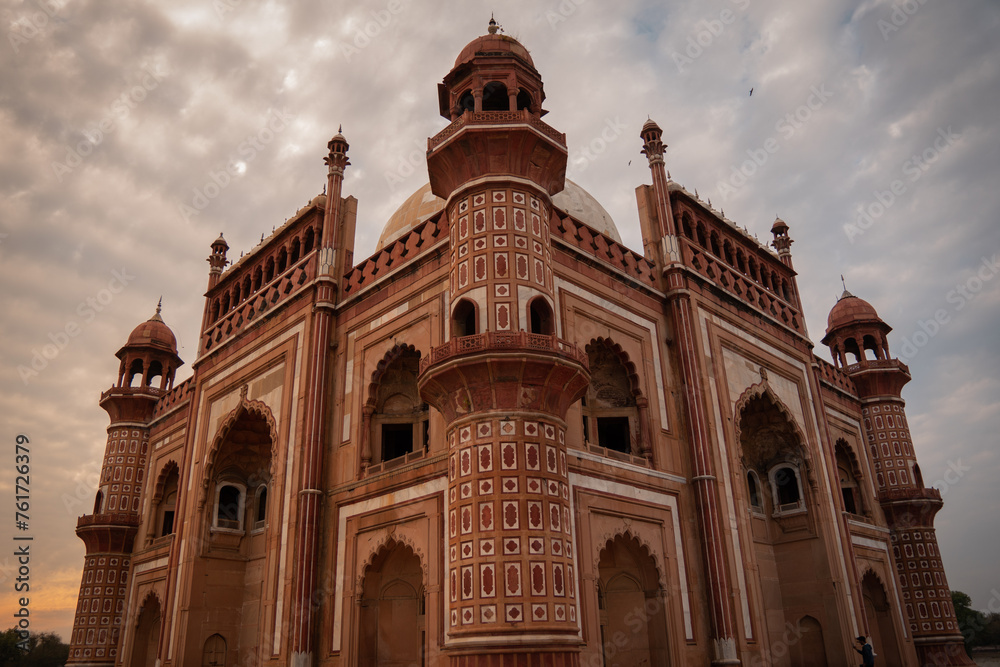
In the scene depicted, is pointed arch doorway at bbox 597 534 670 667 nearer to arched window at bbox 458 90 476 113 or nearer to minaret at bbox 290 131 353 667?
minaret at bbox 290 131 353 667

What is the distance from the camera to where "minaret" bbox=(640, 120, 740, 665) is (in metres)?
13.6

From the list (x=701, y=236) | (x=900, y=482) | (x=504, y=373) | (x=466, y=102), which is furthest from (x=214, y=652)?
(x=900, y=482)

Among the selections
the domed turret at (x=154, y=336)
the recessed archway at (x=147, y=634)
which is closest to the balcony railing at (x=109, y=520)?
the recessed archway at (x=147, y=634)

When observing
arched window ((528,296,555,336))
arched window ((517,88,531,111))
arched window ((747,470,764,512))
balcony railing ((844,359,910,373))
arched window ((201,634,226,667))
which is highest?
arched window ((517,88,531,111))

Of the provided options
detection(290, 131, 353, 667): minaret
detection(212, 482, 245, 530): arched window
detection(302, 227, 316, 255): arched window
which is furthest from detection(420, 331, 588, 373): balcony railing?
detection(212, 482, 245, 530): arched window

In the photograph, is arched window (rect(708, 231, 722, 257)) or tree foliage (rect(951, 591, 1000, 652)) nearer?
arched window (rect(708, 231, 722, 257))

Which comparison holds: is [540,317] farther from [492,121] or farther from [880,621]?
[880,621]

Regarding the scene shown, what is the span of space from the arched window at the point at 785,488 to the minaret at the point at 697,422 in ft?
14.6

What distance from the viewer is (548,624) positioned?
34.0 ft

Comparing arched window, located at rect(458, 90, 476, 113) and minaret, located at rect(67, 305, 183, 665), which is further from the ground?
arched window, located at rect(458, 90, 476, 113)

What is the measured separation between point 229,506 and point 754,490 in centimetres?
1345

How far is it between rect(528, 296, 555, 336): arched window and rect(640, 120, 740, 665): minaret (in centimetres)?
443

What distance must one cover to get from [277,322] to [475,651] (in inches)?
409

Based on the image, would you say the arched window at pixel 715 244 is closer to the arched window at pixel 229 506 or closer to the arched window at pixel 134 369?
the arched window at pixel 229 506
